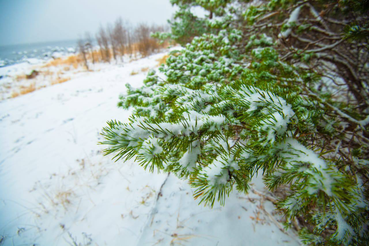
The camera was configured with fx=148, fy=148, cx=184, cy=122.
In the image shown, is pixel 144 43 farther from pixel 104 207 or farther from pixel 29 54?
pixel 29 54

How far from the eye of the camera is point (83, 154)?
3148mm

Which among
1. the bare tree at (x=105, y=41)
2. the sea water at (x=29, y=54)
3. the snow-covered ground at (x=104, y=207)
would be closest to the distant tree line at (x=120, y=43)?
the bare tree at (x=105, y=41)

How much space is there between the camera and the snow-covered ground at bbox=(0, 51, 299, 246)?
1.63m

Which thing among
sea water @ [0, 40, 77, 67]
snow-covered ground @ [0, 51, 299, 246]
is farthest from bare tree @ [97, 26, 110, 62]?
snow-covered ground @ [0, 51, 299, 246]

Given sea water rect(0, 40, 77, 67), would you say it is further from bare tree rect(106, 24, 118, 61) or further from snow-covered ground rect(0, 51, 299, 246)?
snow-covered ground rect(0, 51, 299, 246)

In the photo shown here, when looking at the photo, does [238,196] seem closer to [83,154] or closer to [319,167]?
[319,167]

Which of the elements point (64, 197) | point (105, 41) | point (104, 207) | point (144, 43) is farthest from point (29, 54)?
point (104, 207)

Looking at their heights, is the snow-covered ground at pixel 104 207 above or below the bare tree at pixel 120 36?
below

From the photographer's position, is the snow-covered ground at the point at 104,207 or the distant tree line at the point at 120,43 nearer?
the snow-covered ground at the point at 104,207

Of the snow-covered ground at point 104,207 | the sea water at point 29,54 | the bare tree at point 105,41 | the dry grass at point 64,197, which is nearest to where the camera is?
the snow-covered ground at point 104,207

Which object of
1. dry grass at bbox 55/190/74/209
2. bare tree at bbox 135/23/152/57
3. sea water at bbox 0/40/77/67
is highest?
bare tree at bbox 135/23/152/57

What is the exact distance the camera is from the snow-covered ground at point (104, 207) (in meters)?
1.63

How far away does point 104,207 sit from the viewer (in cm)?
208

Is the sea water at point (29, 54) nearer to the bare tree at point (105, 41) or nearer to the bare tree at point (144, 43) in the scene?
the bare tree at point (105, 41)
